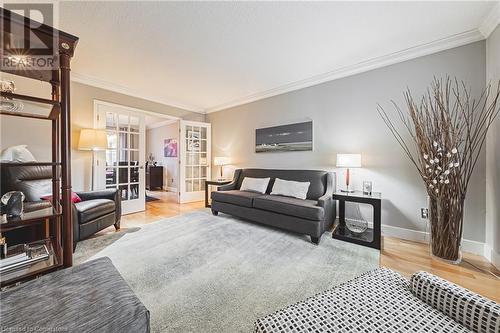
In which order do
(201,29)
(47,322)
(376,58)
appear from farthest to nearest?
(376,58), (201,29), (47,322)

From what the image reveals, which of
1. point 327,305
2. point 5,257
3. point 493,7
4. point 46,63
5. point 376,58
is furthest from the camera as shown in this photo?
point 376,58

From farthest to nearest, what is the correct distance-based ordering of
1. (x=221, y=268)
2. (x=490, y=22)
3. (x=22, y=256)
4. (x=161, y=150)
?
(x=161, y=150), (x=490, y=22), (x=221, y=268), (x=22, y=256)

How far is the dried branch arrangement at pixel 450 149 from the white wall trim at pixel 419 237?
0.39 meters

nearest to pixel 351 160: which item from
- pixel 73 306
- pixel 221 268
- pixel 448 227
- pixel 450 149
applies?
pixel 450 149

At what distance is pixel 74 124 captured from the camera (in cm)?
324

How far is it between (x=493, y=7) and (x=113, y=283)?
3662mm

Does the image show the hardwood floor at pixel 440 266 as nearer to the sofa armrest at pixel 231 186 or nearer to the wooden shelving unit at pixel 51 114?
the sofa armrest at pixel 231 186

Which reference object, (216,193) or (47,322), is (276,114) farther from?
(47,322)

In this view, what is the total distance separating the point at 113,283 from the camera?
3.08 feet

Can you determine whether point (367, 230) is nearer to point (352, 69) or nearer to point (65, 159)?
point (352, 69)

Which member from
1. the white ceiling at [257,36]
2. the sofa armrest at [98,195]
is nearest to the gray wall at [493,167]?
the white ceiling at [257,36]

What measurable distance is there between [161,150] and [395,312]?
737cm

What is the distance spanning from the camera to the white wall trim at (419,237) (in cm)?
212

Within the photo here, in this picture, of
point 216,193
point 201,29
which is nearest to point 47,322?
point 201,29
